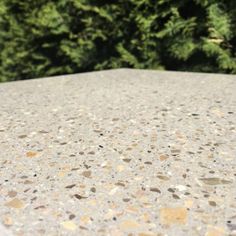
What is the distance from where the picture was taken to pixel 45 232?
216 centimetres

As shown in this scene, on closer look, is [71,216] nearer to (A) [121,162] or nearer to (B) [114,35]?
(A) [121,162]

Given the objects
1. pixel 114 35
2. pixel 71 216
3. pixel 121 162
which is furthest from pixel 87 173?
pixel 114 35

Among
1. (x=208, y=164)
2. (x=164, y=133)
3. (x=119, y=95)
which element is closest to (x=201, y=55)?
(x=119, y=95)

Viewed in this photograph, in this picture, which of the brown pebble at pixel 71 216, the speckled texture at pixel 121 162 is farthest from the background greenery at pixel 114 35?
the brown pebble at pixel 71 216

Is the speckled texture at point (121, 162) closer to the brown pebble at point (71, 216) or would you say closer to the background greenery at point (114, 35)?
the brown pebble at point (71, 216)

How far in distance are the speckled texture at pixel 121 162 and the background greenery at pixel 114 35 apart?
52.4 inches

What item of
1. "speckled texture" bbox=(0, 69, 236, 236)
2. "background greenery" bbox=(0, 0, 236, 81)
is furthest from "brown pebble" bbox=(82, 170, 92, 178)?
"background greenery" bbox=(0, 0, 236, 81)

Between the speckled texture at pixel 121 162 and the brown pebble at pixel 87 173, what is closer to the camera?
the speckled texture at pixel 121 162

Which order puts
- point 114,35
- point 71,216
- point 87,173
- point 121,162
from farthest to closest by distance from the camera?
1. point 114,35
2. point 121,162
3. point 87,173
4. point 71,216

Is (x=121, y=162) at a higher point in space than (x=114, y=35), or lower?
lower

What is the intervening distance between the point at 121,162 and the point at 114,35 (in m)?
4.27

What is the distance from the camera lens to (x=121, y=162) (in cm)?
296

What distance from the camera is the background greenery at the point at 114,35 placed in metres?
6.07

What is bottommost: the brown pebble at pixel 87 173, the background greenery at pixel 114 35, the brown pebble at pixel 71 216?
the brown pebble at pixel 71 216
